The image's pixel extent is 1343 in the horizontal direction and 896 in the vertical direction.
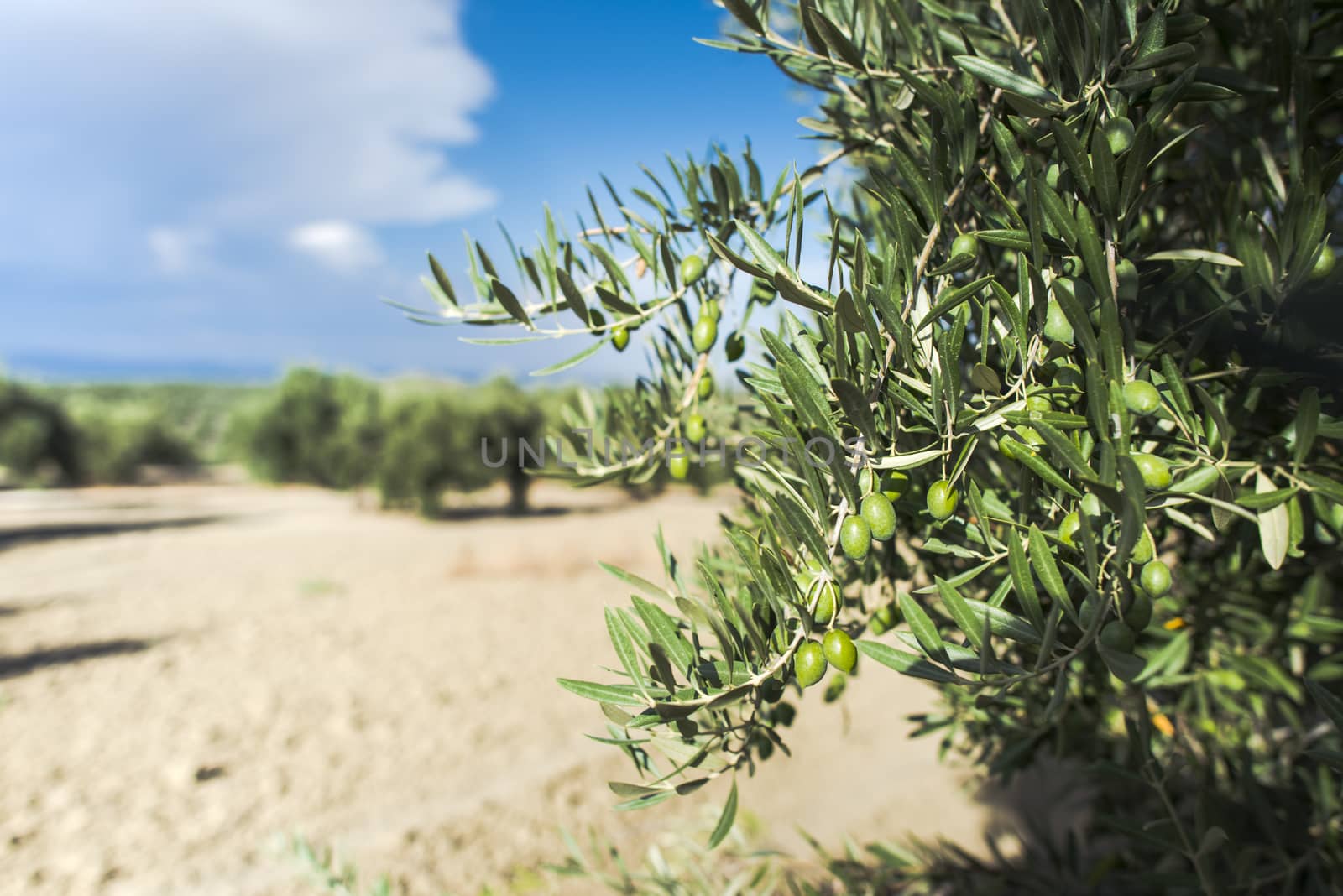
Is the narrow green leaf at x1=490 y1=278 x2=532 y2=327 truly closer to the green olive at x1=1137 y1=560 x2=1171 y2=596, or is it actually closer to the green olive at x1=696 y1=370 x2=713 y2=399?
the green olive at x1=696 y1=370 x2=713 y2=399

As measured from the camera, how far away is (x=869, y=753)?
14.2ft

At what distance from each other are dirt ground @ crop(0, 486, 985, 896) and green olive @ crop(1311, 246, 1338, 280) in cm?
79

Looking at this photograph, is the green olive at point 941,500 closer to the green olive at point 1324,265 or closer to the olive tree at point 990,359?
the olive tree at point 990,359

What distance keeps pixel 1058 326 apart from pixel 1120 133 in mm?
158

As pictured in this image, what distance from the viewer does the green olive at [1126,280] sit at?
1.91 ft

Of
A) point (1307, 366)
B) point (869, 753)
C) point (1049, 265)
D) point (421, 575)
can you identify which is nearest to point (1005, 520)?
point (1049, 265)

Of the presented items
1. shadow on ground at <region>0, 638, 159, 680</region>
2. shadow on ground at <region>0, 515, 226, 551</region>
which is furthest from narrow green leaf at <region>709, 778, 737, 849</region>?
shadow on ground at <region>0, 515, 226, 551</region>

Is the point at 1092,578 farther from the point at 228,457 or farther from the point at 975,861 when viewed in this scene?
the point at 228,457

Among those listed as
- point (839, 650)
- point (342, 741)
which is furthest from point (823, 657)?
point (342, 741)

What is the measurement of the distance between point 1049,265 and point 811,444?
27 centimetres

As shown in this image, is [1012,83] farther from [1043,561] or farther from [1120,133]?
[1043,561]

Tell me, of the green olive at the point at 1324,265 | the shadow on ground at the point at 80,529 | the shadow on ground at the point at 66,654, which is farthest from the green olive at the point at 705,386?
the shadow on ground at the point at 80,529

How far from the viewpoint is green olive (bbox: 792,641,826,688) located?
54 cm

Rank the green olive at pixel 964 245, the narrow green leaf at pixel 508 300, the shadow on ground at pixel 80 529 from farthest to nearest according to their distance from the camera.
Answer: the shadow on ground at pixel 80 529, the narrow green leaf at pixel 508 300, the green olive at pixel 964 245
